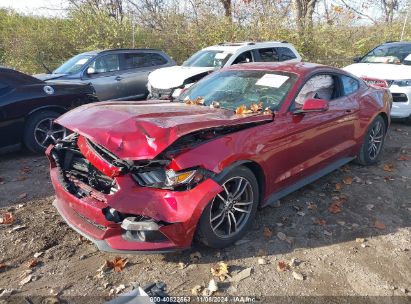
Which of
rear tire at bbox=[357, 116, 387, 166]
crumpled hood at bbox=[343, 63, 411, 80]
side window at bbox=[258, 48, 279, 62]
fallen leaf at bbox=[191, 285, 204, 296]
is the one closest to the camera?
fallen leaf at bbox=[191, 285, 204, 296]

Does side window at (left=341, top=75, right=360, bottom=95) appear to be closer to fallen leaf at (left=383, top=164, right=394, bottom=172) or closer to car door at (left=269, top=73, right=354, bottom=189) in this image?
car door at (left=269, top=73, right=354, bottom=189)

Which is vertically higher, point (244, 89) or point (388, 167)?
point (244, 89)

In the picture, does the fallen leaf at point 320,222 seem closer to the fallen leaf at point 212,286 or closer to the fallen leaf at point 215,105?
the fallen leaf at point 212,286

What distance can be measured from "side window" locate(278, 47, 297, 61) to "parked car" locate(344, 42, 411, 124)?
5.54 feet

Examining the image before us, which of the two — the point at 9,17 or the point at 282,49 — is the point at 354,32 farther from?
the point at 9,17

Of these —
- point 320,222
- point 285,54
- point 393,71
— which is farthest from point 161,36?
point 320,222

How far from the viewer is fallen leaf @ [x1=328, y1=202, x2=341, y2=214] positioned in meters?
4.35

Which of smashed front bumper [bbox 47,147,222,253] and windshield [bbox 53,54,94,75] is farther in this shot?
windshield [bbox 53,54,94,75]

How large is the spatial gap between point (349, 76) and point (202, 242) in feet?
11.4

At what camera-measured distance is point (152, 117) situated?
348 cm

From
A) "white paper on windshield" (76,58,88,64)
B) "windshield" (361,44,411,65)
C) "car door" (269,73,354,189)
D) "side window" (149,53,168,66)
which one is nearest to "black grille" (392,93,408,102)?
"windshield" (361,44,411,65)

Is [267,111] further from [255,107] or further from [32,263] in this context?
[32,263]

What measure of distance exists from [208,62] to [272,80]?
5313mm

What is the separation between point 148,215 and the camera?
9.87ft
